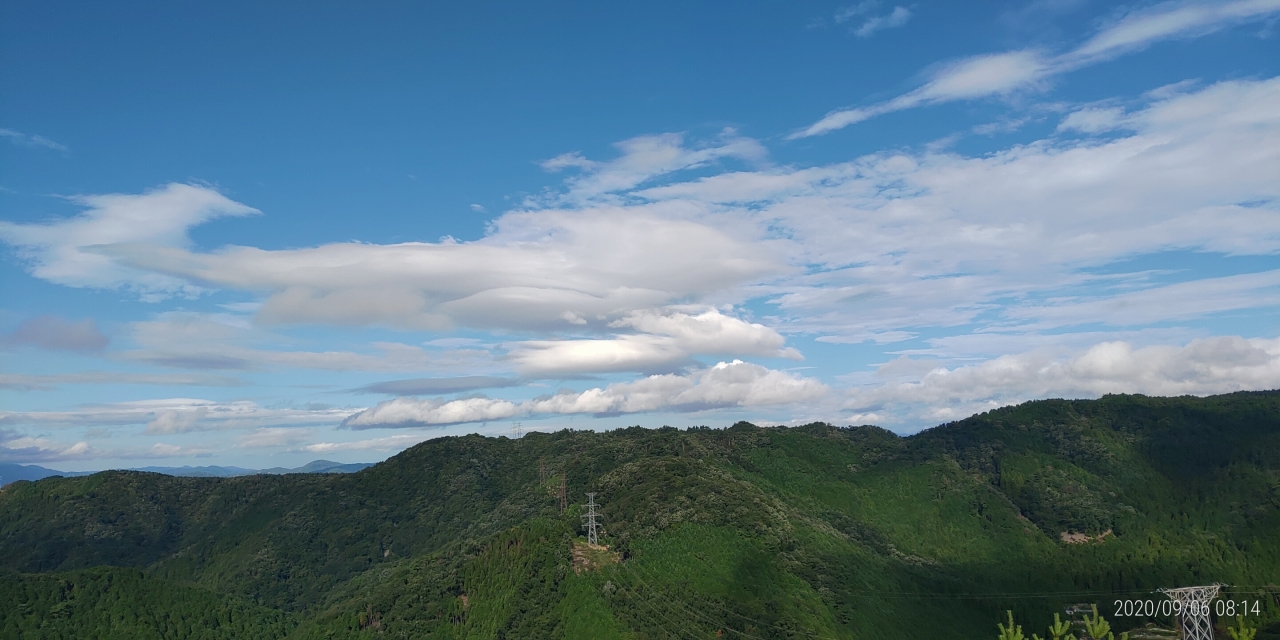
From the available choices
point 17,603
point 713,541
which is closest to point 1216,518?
point 713,541

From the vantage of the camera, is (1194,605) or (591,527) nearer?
(1194,605)

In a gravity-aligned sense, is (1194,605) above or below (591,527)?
below

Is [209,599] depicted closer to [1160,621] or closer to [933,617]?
[933,617]

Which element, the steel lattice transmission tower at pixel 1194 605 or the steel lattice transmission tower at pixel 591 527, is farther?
the steel lattice transmission tower at pixel 591 527

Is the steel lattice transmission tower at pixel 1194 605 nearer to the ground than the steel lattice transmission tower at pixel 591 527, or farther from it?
nearer to the ground

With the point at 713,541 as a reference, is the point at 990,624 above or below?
below

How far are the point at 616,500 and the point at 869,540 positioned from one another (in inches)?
2698

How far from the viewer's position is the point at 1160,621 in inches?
6181

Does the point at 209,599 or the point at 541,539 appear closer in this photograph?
the point at 541,539

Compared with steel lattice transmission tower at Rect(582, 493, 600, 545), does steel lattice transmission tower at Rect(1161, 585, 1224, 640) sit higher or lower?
lower

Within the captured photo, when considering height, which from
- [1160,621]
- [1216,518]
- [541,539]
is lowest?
[1160,621]

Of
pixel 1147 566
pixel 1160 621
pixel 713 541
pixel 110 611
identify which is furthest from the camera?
pixel 1147 566

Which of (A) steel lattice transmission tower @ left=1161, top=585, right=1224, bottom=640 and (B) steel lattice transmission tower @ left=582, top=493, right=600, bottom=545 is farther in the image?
(B) steel lattice transmission tower @ left=582, top=493, right=600, bottom=545

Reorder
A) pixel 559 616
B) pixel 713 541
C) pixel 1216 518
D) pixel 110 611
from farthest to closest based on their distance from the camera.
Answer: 1. pixel 1216 518
2. pixel 110 611
3. pixel 713 541
4. pixel 559 616
